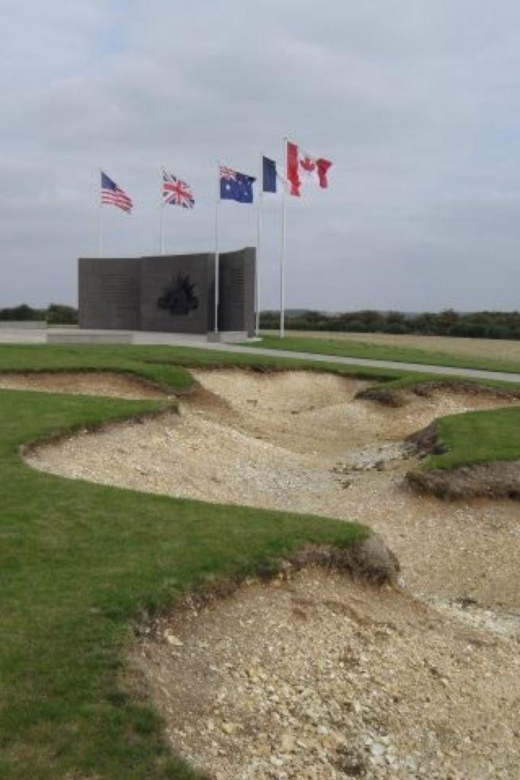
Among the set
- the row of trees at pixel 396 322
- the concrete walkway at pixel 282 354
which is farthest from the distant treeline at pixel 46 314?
the concrete walkway at pixel 282 354

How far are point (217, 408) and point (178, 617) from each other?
14.5 metres

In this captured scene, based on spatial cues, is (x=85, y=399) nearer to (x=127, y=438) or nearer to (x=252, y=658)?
(x=127, y=438)

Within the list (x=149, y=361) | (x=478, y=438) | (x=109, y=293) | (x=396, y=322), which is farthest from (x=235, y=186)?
(x=396, y=322)

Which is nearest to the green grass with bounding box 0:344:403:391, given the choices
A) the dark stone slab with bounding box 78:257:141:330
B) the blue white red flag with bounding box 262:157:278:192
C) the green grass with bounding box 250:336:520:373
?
the green grass with bounding box 250:336:520:373

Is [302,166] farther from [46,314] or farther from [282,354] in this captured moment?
[46,314]

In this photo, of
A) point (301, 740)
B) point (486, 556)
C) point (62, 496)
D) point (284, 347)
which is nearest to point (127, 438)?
point (62, 496)

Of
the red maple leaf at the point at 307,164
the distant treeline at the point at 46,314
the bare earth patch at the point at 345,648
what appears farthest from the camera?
the distant treeline at the point at 46,314

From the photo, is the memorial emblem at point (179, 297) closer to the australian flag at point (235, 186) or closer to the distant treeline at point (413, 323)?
the australian flag at point (235, 186)

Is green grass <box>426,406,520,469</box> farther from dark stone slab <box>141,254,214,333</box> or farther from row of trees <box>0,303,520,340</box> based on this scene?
row of trees <box>0,303,520,340</box>

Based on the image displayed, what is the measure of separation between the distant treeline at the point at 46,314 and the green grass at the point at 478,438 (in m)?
44.6

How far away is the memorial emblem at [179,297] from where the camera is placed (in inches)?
1620

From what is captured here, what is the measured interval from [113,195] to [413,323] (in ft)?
106

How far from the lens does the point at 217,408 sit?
21.6 m

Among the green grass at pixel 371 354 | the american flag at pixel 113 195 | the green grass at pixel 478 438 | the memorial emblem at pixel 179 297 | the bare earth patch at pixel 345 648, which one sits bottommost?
the bare earth patch at pixel 345 648
